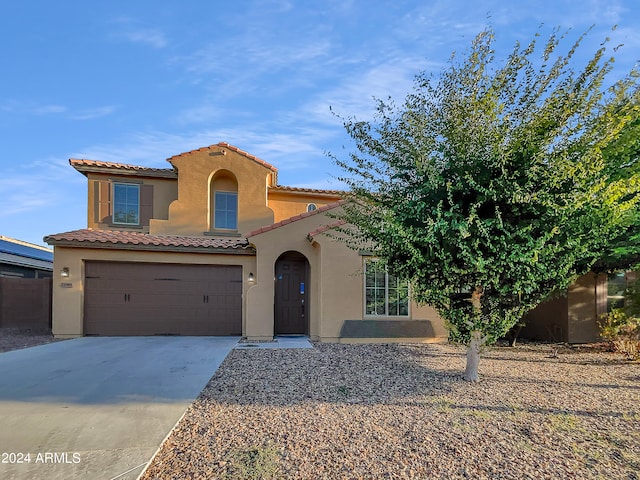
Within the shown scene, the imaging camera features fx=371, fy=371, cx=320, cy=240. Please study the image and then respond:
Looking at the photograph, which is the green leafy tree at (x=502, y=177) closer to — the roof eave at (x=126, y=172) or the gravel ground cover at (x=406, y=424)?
the gravel ground cover at (x=406, y=424)

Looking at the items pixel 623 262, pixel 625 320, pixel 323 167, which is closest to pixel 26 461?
pixel 323 167

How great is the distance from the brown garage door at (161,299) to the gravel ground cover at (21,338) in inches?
46.1

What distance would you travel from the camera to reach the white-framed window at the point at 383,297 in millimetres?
10609

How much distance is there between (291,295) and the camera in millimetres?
11953

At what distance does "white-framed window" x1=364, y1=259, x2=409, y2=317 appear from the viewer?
10609 mm

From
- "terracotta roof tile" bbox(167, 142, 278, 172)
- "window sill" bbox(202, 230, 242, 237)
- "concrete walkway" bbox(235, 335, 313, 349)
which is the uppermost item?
"terracotta roof tile" bbox(167, 142, 278, 172)

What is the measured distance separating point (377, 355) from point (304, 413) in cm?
423

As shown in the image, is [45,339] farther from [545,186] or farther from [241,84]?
[545,186]

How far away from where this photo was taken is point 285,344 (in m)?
10.0

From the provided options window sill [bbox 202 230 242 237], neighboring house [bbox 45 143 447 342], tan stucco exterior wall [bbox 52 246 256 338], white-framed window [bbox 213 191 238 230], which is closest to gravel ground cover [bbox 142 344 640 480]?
neighboring house [bbox 45 143 447 342]

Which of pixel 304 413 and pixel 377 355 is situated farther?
pixel 377 355

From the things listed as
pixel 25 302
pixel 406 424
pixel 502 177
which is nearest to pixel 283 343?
pixel 406 424

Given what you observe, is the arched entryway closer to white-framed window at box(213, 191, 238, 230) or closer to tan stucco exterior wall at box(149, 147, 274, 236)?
tan stucco exterior wall at box(149, 147, 274, 236)

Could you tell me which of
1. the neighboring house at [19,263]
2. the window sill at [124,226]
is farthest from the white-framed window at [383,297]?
the neighboring house at [19,263]
